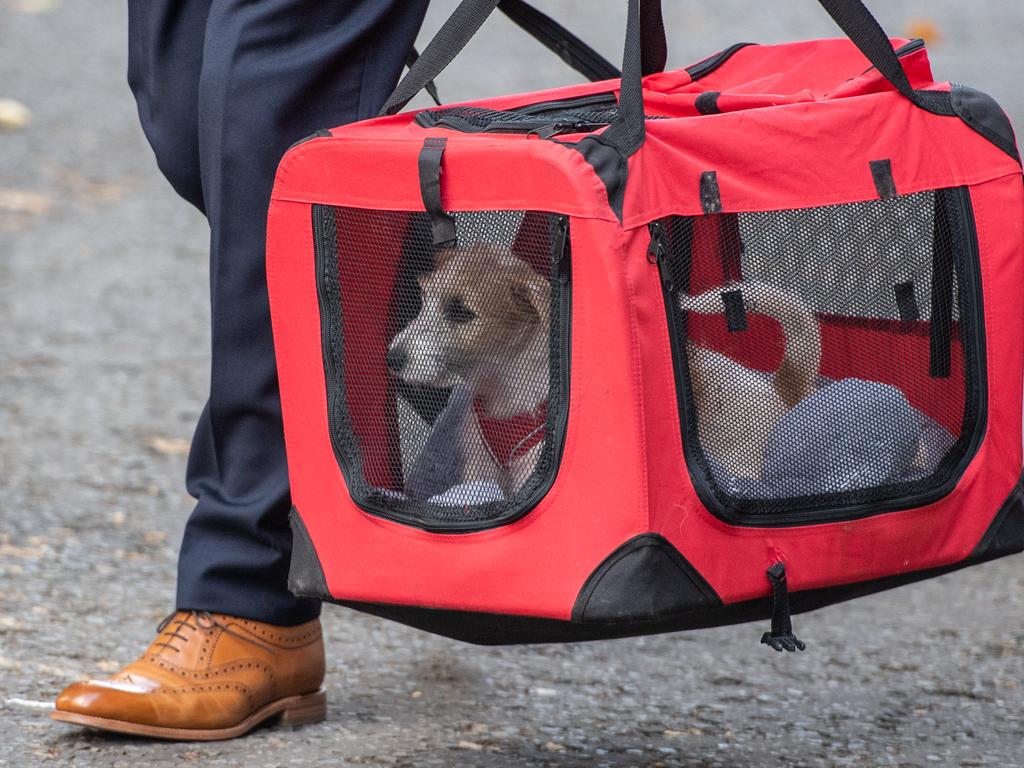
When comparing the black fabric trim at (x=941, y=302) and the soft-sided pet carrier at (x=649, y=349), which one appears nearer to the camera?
the soft-sided pet carrier at (x=649, y=349)

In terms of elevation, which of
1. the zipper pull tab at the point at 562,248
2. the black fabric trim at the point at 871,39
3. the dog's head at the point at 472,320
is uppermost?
the black fabric trim at the point at 871,39

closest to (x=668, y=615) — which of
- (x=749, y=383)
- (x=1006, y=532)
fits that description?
(x=749, y=383)

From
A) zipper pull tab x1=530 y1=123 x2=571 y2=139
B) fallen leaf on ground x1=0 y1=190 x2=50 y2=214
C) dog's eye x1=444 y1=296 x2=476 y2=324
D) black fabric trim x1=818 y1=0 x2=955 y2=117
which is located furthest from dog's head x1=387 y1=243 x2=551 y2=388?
fallen leaf on ground x1=0 y1=190 x2=50 y2=214

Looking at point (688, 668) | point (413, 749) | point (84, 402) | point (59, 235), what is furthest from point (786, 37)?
point (413, 749)

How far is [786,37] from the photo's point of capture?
8.27 m

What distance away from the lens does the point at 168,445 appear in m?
3.55

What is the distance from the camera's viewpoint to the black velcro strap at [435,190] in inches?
60.6

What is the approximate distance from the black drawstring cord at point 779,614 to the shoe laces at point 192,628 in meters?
0.80

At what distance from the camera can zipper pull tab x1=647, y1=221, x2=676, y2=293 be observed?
1.47 meters

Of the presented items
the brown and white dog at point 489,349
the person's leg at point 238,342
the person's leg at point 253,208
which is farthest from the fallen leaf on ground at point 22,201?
the brown and white dog at point 489,349

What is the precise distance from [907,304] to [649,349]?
40 cm

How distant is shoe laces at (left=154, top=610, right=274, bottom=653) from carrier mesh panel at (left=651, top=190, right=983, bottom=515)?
0.81m

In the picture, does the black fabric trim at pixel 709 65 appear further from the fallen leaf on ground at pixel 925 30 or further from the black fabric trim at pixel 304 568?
the fallen leaf on ground at pixel 925 30

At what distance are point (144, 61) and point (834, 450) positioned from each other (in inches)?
45.3
